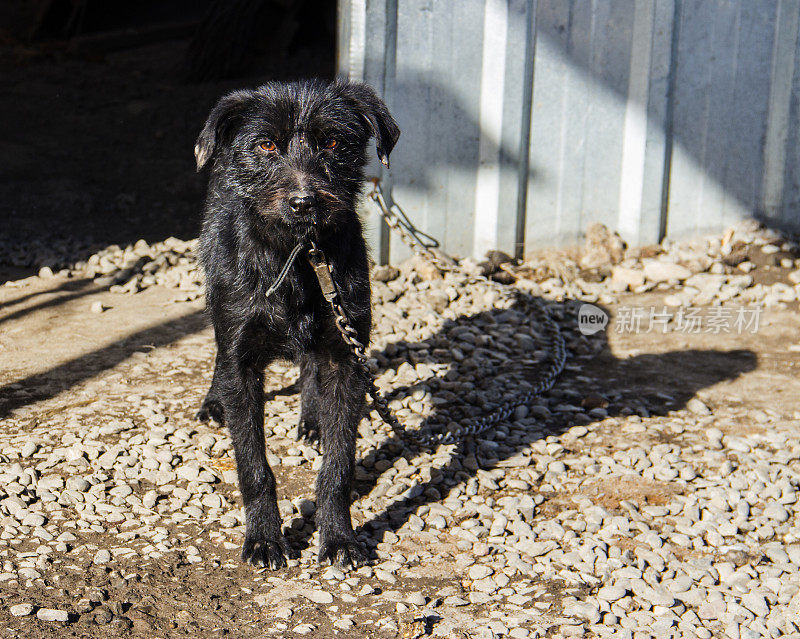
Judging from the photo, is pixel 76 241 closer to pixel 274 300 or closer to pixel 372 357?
pixel 372 357

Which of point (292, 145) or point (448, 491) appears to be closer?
point (292, 145)

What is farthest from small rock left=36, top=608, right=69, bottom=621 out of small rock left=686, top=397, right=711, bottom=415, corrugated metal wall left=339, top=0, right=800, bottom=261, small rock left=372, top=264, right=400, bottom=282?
corrugated metal wall left=339, top=0, right=800, bottom=261

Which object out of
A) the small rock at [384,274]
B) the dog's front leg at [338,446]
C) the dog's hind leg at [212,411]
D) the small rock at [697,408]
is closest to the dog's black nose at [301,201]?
the dog's front leg at [338,446]

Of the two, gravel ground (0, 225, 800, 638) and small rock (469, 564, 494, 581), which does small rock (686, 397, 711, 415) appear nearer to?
gravel ground (0, 225, 800, 638)

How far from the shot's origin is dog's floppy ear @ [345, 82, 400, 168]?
11.2ft

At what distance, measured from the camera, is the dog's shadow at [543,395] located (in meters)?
4.14

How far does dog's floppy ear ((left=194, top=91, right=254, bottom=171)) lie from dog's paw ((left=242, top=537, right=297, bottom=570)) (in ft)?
4.63

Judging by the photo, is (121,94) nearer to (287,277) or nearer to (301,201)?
(287,277)

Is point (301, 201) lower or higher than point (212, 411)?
higher

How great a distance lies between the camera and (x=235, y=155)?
3354mm

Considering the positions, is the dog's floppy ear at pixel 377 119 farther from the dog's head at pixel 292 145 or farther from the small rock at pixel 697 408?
the small rock at pixel 697 408

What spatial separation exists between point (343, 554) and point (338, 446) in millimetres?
410

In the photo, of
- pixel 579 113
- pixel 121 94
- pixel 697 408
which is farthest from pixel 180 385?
pixel 121 94

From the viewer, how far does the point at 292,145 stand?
3.22 meters
